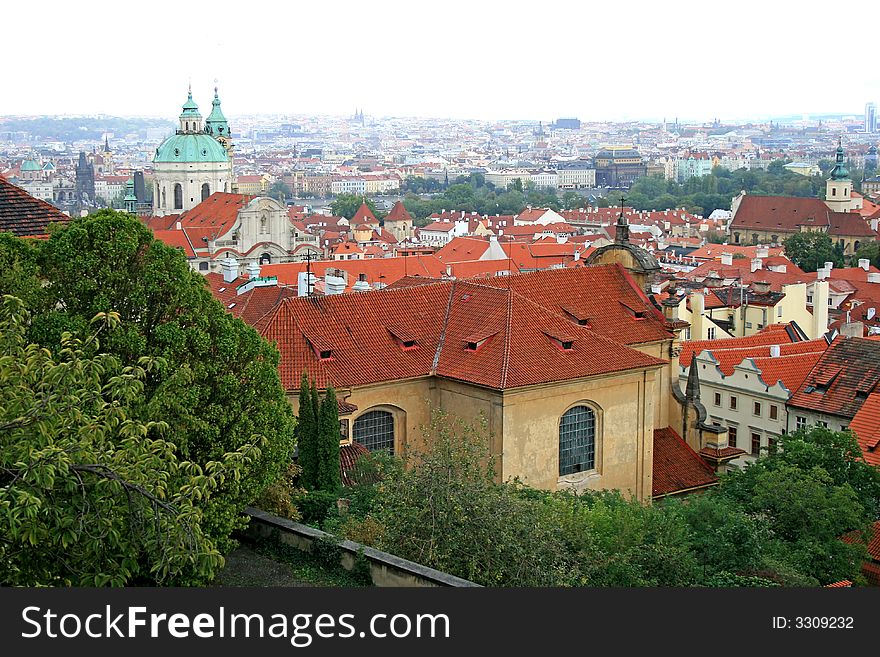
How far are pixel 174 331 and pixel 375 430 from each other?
10857 mm

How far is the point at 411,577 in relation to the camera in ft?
55.5

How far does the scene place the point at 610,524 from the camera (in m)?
21.4

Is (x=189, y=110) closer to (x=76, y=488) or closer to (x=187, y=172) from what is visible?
(x=187, y=172)

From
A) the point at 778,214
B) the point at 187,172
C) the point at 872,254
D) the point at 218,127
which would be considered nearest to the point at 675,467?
the point at 872,254

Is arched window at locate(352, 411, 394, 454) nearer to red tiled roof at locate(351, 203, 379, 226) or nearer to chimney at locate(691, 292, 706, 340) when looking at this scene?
chimney at locate(691, 292, 706, 340)

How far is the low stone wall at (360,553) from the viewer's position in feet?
54.4

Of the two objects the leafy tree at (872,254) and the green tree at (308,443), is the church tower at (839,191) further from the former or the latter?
the green tree at (308,443)

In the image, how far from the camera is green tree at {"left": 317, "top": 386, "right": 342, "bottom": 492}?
24.4 meters

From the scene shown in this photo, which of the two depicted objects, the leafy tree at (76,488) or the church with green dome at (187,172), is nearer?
the leafy tree at (76,488)

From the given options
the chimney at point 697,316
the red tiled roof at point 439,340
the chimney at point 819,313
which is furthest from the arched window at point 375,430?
the chimney at point 819,313

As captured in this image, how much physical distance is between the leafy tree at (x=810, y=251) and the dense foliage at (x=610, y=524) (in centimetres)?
7420

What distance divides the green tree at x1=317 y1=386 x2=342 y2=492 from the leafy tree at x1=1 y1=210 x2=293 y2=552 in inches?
181

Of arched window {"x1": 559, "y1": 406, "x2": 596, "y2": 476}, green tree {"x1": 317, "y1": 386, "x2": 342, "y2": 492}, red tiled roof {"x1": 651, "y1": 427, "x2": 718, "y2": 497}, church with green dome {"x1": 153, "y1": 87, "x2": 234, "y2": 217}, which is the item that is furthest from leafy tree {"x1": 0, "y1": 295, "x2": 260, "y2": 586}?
church with green dome {"x1": 153, "y1": 87, "x2": 234, "y2": 217}

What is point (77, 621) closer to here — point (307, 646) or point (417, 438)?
point (307, 646)
